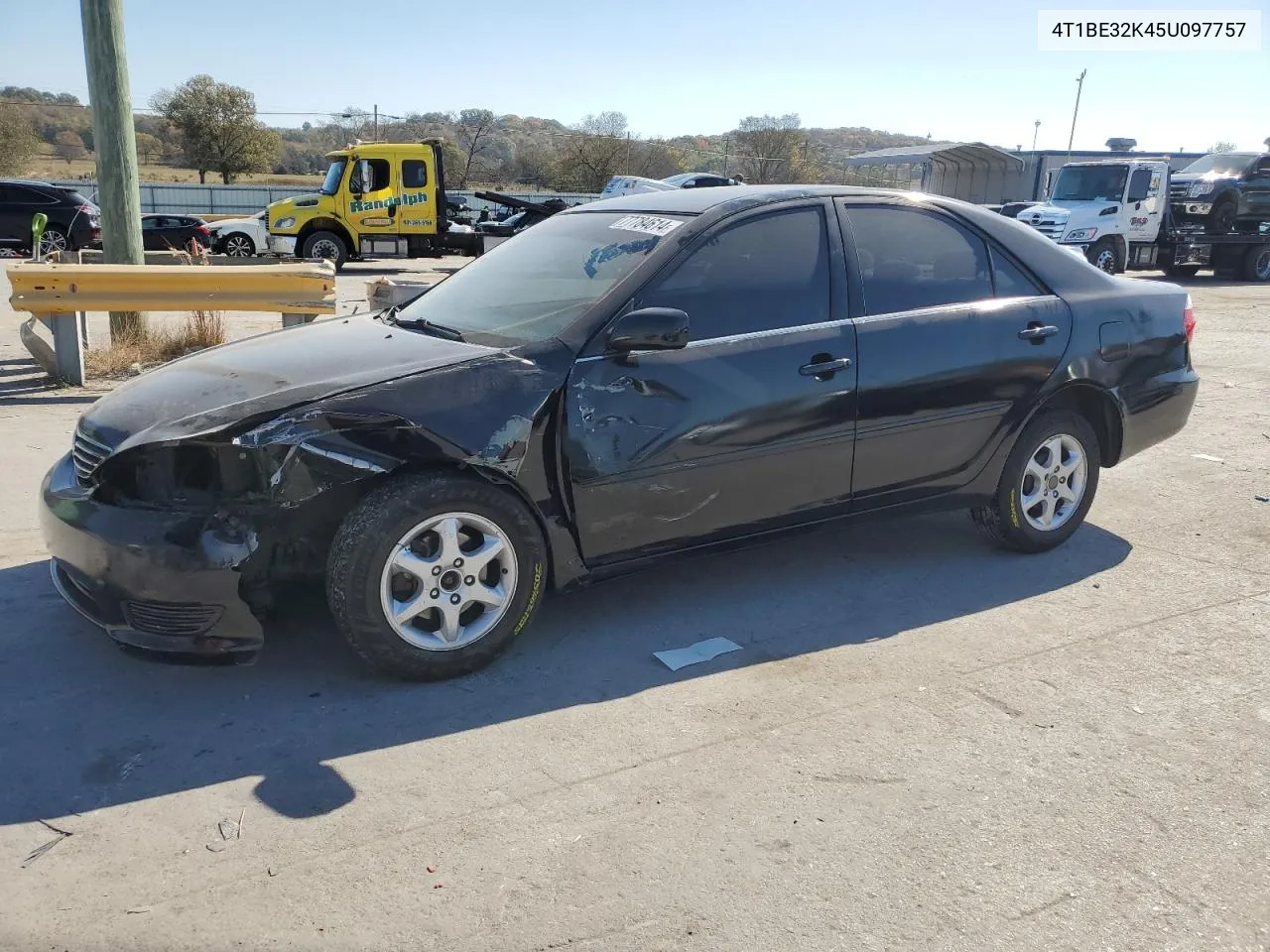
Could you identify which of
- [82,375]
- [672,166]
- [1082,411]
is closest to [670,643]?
[1082,411]

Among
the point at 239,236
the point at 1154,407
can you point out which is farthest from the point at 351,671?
the point at 239,236

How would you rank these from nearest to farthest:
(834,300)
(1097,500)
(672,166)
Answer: (834,300) → (1097,500) → (672,166)

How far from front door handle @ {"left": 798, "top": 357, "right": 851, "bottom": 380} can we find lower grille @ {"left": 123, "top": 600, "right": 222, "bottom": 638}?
2360 mm

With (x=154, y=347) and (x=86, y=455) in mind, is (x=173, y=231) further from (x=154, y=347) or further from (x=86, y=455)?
(x=86, y=455)

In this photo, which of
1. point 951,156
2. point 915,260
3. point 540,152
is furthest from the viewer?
point 540,152

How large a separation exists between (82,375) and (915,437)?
263 inches

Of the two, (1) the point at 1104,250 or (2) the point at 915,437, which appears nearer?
(2) the point at 915,437

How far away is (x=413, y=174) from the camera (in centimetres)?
Result: 2123

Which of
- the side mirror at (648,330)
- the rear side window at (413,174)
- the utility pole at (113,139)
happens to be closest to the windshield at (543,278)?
the side mirror at (648,330)

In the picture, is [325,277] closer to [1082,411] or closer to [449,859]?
[1082,411]

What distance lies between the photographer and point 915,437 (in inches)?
180

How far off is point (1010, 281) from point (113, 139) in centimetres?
752

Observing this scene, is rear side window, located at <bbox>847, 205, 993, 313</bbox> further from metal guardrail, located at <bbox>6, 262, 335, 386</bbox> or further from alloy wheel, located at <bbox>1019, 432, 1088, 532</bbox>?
metal guardrail, located at <bbox>6, 262, 335, 386</bbox>

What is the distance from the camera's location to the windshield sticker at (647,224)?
4.27 m
